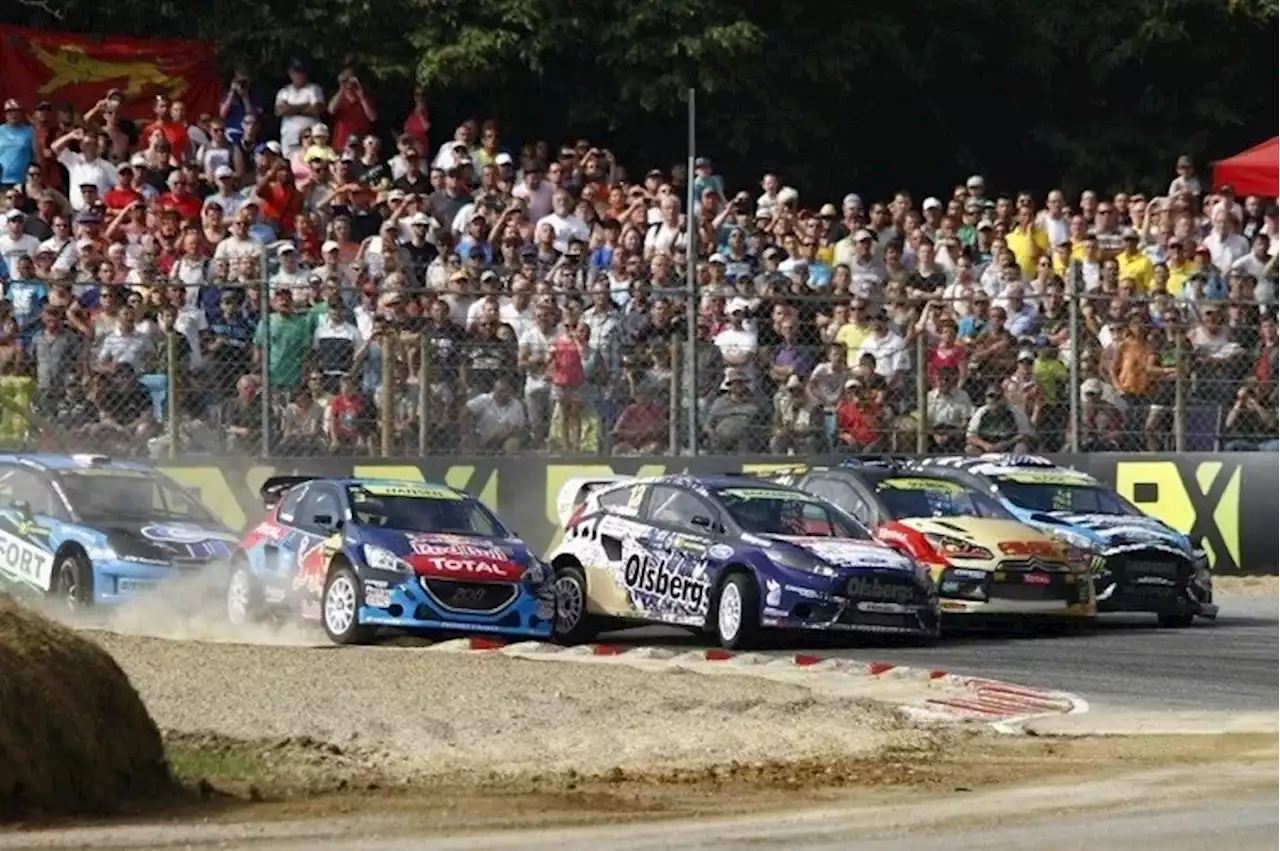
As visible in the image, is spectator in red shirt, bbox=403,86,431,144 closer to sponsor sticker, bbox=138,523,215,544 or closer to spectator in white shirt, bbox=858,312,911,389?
spectator in white shirt, bbox=858,312,911,389

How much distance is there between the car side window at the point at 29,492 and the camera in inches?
827

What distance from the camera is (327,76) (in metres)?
29.6

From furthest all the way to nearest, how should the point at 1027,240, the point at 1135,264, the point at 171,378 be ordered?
A: the point at 1027,240
the point at 1135,264
the point at 171,378

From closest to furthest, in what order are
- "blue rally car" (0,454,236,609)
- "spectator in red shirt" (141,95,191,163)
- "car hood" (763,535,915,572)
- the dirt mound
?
the dirt mound
"car hood" (763,535,915,572)
"blue rally car" (0,454,236,609)
"spectator in red shirt" (141,95,191,163)

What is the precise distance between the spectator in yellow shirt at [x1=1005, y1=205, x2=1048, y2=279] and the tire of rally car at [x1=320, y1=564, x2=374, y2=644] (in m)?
10.2

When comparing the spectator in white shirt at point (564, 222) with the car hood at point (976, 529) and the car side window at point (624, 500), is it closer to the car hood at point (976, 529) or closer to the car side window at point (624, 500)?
the car side window at point (624, 500)

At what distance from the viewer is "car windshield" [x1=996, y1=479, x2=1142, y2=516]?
2320 cm

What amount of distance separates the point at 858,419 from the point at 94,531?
23.7 ft

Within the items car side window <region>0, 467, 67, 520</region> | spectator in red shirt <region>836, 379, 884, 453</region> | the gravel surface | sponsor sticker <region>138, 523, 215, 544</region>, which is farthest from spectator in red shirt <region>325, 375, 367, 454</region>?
the gravel surface

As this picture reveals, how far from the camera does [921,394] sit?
2478cm

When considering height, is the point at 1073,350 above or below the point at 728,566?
above

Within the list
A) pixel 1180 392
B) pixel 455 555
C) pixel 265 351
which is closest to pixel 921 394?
pixel 1180 392

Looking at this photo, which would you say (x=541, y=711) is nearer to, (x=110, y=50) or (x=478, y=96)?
(x=110, y=50)

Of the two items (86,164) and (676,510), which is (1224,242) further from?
(86,164)
